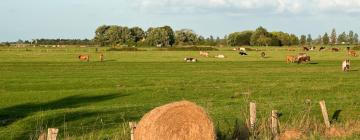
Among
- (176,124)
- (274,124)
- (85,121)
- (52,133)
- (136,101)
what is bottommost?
(136,101)

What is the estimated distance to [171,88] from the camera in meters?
34.8

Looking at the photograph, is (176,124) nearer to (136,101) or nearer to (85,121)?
(85,121)

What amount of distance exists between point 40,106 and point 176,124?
16649mm

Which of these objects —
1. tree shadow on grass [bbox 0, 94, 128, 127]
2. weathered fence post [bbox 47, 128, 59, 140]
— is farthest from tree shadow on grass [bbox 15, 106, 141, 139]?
weathered fence post [bbox 47, 128, 59, 140]

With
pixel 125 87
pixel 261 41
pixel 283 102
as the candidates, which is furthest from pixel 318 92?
pixel 261 41

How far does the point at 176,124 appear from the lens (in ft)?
39.0

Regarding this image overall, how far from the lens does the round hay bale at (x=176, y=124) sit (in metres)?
11.7

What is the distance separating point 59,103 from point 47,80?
1303cm

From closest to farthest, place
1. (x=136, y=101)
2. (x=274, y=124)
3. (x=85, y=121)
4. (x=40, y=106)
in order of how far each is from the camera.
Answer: (x=274, y=124)
(x=85, y=121)
(x=40, y=106)
(x=136, y=101)

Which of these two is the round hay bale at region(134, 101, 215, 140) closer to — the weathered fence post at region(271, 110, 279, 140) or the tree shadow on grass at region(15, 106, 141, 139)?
the weathered fence post at region(271, 110, 279, 140)

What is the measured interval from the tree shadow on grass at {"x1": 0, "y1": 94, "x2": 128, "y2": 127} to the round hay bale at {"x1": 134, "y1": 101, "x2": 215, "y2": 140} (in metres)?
A: 11.2

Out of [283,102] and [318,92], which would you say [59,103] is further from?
[318,92]

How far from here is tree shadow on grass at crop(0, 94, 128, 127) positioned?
75.9 ft

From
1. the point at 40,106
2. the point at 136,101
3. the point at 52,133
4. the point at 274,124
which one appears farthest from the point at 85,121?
the point at 52,133
